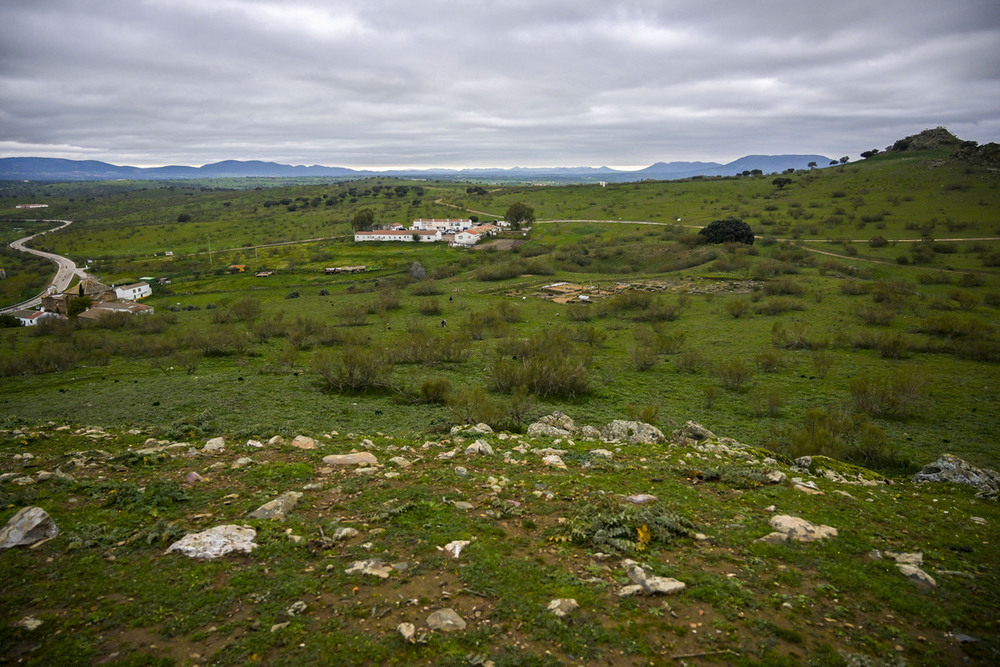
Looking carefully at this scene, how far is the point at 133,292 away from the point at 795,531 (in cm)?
8390

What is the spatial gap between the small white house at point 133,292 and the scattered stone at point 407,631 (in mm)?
80054

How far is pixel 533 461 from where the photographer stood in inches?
480

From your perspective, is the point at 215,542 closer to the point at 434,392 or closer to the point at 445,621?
the point at 445,621

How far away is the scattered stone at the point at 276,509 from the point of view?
858 cm

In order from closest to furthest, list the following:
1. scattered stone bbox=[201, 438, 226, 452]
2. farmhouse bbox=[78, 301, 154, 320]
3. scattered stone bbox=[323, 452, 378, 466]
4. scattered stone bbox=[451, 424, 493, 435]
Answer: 1. scattered stone bbox=[323, 452, 378, 466]
2. scattered stone bbox=[201, 438, 226, 452]
3. scattered stone bbox=[451, 424, 493, 435]
4. farmhouse bbox=[78, 301, 154, 320]

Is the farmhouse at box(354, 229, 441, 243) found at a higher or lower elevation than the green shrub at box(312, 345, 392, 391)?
higher

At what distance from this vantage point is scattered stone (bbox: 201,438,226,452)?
1228 cm

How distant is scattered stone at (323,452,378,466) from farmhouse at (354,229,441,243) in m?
94.1

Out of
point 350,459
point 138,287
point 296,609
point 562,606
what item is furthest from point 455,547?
point 138,287

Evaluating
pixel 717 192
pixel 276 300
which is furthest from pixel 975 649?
pixel 717 192

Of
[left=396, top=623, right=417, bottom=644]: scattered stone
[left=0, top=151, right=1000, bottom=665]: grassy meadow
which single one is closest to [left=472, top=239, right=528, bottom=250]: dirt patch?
[left=0, top=151, right=1000, bottom=665]: grassy meadow

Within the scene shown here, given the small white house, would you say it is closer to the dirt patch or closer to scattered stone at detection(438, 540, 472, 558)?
the dirt patch

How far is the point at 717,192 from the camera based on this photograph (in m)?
117

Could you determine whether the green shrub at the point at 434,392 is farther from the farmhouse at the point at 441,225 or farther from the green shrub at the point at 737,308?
the farmhouse at the point at 441,225
